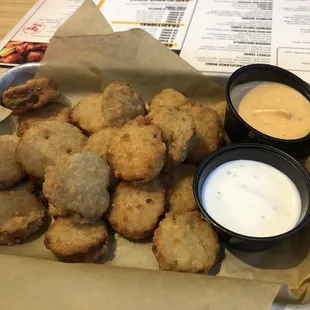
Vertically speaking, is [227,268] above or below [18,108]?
below

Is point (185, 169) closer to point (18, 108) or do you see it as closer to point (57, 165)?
point (57, 165)

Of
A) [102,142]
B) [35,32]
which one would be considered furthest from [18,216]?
[35,32]

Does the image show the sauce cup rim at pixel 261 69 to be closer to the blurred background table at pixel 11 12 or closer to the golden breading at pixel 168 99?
the golden breading at pixel 168 99

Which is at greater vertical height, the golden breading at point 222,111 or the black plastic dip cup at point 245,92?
the black plastic dip cup at point 245,92

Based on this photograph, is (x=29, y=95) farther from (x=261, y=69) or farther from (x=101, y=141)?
(x=261, y=69)

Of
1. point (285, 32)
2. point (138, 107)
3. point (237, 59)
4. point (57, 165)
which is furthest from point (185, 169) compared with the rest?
point (285, 32)

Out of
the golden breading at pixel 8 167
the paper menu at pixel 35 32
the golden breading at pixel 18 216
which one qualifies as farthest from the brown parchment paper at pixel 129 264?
the paper menu at pixel 35 32
